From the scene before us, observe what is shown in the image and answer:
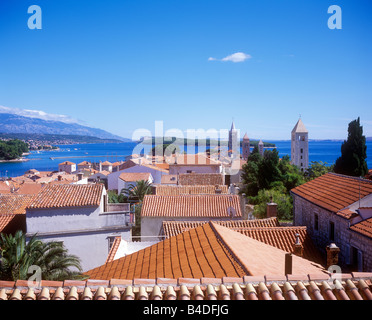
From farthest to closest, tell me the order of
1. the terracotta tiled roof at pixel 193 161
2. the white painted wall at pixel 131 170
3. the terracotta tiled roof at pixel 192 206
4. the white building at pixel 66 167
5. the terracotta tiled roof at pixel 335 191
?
the white building at pixel 66 167 → the terracotta tiled roof at pixel 193 161 → the white painted wall at pixel 131 170 → the terracotta tiled roof at pixel 192 206 → the terracotta tiled roof at pixel 335 191

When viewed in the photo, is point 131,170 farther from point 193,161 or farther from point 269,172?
point 269,172

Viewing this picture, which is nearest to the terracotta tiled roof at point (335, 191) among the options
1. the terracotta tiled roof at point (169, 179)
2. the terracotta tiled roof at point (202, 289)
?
the terracotta tiled roof at point (202, 289)

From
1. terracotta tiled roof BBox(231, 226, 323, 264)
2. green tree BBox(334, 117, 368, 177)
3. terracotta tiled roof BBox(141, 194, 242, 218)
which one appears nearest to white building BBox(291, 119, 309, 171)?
green tree BBox(334, 117, 368, 177)

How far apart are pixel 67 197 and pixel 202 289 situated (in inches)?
486

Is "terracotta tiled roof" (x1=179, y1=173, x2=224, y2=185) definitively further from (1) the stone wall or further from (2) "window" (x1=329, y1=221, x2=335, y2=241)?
(2) "window" (x1=329, y1=221, x2=335, y2=241)

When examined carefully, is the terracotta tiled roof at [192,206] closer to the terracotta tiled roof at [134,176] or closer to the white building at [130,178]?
the white building at [130,178]

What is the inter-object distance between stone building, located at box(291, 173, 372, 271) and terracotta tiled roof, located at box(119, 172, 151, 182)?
23.7m

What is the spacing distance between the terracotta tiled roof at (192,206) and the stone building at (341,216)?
3974mm

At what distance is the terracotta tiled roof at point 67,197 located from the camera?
14.1m

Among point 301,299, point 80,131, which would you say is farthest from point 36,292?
point 80,131

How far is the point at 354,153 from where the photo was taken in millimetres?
29906

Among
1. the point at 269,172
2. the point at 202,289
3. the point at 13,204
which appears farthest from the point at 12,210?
the point at 269,172
